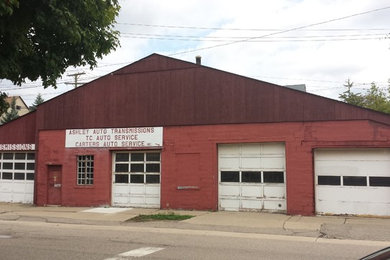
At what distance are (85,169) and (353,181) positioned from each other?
1147cm

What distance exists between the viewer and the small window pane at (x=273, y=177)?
650 inches

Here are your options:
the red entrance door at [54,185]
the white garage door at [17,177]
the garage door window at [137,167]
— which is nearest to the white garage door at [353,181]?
the garage door window at [137,167]

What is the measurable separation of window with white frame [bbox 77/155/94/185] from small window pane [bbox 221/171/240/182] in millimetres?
6131

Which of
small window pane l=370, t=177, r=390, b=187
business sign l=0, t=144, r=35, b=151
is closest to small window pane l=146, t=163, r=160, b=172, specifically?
business sign l=0, t=144, r=35, b=151

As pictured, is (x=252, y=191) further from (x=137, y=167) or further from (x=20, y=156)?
(x=20, y=156)

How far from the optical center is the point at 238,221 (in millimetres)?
14273

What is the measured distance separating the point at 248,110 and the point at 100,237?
8.10 meters

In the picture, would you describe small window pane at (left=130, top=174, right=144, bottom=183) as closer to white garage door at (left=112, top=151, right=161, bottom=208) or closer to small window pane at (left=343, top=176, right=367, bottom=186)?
white garage door at (left=112, top=151, right=161, bottom=208)

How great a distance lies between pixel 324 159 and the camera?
16000mm

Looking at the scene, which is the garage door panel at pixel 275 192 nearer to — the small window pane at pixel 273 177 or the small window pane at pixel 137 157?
the small window pane at pixel 273 177

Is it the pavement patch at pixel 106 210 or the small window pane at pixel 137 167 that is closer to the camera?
the pavement patch at pixel 106 210

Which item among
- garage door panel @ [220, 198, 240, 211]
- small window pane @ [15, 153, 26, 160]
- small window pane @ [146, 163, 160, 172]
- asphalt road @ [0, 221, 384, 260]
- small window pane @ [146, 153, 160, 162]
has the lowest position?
asphalt road @ [0, 221, 384, 260]

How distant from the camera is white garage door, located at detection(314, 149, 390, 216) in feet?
49.7

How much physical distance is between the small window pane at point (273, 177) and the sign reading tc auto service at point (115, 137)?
183 inches
